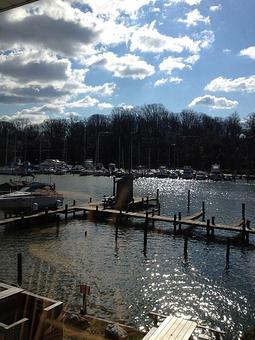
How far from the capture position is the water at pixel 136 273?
16.6m

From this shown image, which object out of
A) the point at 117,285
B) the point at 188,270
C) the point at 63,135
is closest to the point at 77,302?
the point at 117,285

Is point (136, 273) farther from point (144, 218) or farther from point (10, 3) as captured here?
point (10, 3)

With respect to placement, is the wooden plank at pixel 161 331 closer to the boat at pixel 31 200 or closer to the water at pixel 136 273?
the water at pixel 136 273

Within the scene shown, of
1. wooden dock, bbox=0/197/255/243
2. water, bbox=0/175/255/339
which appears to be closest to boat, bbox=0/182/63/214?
wooden dock, bbox=0/197/255/243

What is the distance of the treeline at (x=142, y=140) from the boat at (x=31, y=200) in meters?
88.2

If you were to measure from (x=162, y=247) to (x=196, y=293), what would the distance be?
9073mm

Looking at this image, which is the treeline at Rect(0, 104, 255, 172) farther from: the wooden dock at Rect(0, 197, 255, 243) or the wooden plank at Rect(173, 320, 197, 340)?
the wooden plank at Rect(173, 320, 197, 340)

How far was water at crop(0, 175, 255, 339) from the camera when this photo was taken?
1659 cm

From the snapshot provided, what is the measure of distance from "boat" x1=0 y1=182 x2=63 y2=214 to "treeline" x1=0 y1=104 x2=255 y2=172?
290 feet

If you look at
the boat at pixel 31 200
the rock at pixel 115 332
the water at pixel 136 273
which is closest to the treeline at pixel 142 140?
the boat at pixel 31 200

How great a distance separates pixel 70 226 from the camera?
34.9 metres

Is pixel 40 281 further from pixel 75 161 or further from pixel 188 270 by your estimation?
pixel 75 161

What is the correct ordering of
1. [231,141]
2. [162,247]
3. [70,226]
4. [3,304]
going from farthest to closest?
[231,141]
[70,226]
[162,247]
[3,304]

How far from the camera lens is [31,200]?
→ 3778cm
